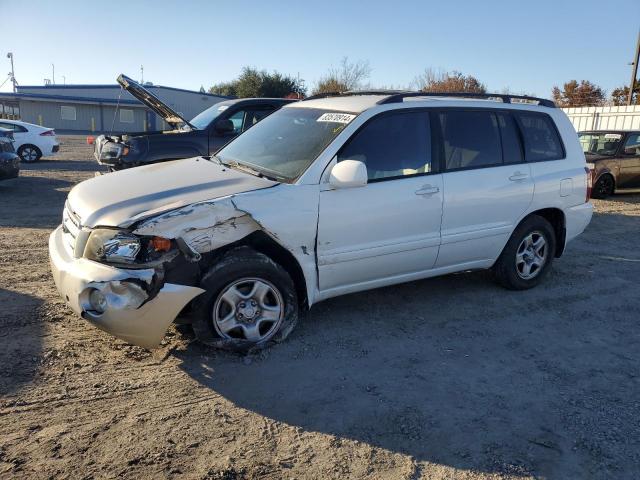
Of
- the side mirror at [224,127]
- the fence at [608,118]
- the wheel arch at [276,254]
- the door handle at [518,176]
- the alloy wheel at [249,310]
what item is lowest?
the alloy wheel at [249,310]

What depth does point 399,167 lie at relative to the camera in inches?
175

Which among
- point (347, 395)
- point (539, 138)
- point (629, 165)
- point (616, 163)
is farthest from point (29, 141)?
point (629, 165)

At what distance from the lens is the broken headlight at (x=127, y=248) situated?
3.44 m

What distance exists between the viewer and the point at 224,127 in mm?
8258

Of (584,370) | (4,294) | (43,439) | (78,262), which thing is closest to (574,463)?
(584,370)

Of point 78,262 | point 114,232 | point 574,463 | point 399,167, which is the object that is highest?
point 399,167

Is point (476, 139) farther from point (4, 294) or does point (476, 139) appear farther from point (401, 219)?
point (4, 294)

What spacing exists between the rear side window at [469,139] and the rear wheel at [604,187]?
28.0ft

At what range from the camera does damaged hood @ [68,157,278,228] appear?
3545 millimetres

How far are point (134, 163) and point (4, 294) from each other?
126 inches

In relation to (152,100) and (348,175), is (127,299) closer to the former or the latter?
(348,175)

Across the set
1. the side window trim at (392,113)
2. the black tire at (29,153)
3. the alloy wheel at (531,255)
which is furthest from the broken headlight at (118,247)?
the black tire at (29,153)

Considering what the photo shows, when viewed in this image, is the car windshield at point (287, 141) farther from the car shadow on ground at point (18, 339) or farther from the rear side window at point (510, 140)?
the car shadow on ground at point (18, 339)

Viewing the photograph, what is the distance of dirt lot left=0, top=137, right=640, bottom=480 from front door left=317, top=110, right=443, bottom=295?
20.6 inches
